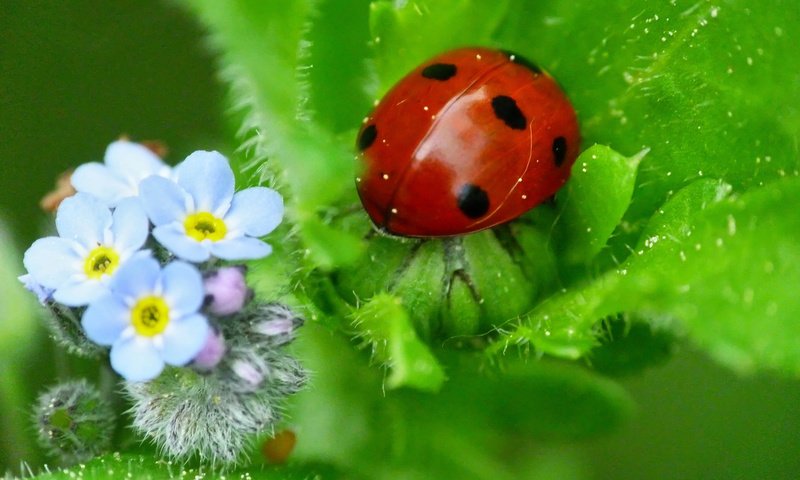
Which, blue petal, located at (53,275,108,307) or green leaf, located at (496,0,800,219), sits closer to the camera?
blue petal, located at (53,275,108,307)

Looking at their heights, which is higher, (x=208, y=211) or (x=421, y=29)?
(x=421, y=29)

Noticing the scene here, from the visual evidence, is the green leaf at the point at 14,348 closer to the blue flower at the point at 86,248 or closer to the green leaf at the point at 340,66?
the blue flower at the point at 86,248

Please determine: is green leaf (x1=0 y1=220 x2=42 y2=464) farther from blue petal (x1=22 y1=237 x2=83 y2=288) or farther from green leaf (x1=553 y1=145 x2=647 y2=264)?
green leaf (x1=553 y1=145 x2=647 y2=264)

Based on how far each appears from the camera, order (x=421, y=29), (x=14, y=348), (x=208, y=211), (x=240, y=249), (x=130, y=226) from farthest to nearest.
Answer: (x=14, y=348) < (x=421, y=29) < (x=208, y=211) < (x=130, y=226) < (x=240, y=249)

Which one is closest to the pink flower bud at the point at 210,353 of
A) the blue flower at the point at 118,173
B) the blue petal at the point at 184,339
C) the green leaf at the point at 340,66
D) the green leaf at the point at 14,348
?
the blue petal at the point at 184,339

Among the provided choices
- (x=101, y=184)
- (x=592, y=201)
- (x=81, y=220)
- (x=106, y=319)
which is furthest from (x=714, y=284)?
(x=101, y=184)

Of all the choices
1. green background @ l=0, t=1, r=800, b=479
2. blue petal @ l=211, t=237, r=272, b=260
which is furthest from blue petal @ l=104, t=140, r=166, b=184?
green background @ l=0, t=1, r=800, b=479

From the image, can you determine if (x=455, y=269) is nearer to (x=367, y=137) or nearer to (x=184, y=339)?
(x=367, y=137)
